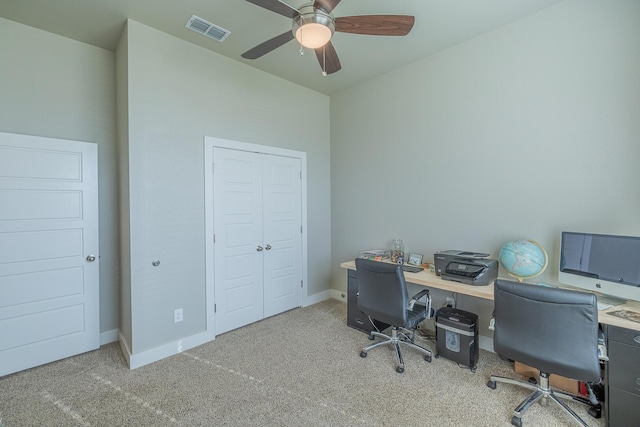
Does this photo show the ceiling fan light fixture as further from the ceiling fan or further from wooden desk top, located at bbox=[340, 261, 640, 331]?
wooden desk top, located at bbox=[340, 261, 640, 331]

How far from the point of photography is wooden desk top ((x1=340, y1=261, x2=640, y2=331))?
173 centimetres

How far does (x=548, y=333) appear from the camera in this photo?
1.78 m

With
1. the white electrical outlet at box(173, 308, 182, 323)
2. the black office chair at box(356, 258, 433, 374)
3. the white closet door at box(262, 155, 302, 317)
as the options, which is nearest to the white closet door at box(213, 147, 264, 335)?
the white closet door at box(262, 155, 302, 317)

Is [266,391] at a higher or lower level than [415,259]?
lower

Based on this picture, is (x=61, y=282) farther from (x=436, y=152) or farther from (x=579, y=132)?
(x=579, y=132)

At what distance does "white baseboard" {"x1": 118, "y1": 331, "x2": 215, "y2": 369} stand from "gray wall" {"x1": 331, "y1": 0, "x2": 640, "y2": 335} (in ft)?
7.27

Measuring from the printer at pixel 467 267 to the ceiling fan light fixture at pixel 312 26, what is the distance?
209 centimetres

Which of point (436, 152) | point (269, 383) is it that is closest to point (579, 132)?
point (436, 152)

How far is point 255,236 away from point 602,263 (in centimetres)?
309

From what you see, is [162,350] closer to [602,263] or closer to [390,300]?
[390,300]

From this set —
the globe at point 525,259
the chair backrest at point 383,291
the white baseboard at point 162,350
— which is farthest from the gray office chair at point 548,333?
the white baseboard at point 162,350

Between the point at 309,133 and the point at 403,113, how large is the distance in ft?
4.28

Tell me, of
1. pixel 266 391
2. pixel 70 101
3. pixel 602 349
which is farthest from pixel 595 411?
pixel 70 101

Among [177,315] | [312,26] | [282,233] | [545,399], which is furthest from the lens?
[282,233]
